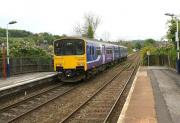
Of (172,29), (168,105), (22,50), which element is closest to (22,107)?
(168,105)

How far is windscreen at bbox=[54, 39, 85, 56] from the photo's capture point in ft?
79.1

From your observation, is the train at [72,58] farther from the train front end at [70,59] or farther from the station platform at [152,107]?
the station platform at [152,107]

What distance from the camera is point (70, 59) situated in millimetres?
23969

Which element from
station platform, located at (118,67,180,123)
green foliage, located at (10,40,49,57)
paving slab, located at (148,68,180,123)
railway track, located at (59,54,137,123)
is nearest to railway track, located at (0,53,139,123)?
railway track, located at (59,54,137,123)

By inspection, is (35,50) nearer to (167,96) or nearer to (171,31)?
(171,31)

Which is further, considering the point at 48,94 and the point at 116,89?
the point at 116,89

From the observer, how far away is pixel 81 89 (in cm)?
2166

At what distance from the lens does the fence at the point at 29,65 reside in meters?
27.3

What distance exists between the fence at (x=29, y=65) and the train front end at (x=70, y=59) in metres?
4.04

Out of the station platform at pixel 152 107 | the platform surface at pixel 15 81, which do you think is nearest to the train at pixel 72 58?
the platform surface at pixel 15 81

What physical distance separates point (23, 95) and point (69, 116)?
6910mm

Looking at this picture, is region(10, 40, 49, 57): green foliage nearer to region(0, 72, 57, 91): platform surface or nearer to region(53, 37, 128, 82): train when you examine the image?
region(0, 72, 57, 91): platform surface

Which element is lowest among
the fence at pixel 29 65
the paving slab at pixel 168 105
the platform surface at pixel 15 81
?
the paving slab at pixel 168 105

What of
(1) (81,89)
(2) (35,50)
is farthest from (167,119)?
(2) (35,50)
